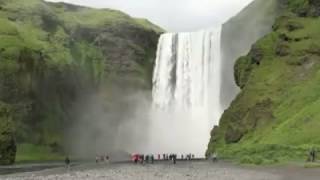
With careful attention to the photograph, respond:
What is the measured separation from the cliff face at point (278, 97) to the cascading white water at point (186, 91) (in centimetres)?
2395

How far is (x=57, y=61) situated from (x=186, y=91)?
29815 millimetres

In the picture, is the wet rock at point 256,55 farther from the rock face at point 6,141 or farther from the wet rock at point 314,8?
the rock face at point 6,141

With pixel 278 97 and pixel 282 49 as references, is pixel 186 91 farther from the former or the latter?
pixel 278 97

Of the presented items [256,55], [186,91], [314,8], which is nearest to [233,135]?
[256,55]

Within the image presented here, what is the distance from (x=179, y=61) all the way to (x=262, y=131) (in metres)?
59.2

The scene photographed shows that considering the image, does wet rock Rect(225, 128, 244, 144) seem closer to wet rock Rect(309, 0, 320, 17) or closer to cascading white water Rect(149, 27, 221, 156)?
wet rock Rect(309, 0, 320, 17)

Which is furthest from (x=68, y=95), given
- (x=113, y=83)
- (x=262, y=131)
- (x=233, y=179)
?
(x=233, y=179)

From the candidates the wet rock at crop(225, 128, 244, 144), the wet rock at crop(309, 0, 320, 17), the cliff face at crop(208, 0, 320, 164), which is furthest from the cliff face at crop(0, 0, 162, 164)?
the wet rock at crop(309, 0, 320, 17)

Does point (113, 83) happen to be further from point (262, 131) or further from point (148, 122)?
point (262, 131)

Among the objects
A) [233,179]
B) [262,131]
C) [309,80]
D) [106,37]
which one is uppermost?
[106,37]

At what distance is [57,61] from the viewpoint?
485 feet

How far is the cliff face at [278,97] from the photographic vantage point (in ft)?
259

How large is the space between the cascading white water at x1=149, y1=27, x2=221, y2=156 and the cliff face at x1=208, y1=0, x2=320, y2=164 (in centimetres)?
2395

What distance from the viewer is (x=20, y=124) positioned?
13250 cm
